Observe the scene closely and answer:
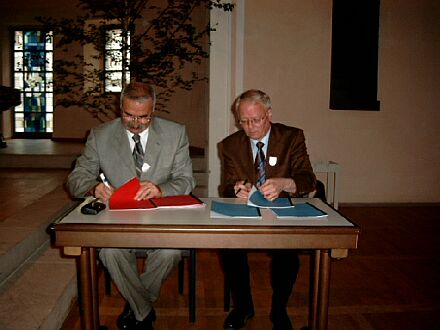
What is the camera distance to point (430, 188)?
19.0 ft

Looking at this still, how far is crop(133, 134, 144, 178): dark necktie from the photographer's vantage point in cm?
253

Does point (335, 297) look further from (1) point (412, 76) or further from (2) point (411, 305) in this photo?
(1) point (412, 76)

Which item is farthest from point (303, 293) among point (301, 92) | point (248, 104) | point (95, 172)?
point (301, 92)

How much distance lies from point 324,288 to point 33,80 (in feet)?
31.6

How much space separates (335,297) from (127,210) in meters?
1.63

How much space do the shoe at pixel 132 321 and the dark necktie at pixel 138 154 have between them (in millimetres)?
716

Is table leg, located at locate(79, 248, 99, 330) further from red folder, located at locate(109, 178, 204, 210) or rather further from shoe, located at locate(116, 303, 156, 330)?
shoe, located at locate(116, 303, 156, 330)

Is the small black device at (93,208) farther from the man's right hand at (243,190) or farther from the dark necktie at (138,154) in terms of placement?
the man's right hand at (243,190)

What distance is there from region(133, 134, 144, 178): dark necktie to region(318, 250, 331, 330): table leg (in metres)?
1.02

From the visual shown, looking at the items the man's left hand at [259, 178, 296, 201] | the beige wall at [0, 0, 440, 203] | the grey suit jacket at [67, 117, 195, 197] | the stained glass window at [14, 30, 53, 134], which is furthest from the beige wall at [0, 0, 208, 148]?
the man's left hand at [259, 178, 296, 201]

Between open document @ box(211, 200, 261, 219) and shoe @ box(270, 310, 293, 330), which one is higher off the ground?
open document @ box(211, 200, 261, 219)

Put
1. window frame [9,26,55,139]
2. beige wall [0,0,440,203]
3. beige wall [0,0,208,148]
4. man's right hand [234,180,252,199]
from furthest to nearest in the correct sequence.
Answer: window frame [9,26,55,139] < beige wall [0,0,208,148] < beige wall [0,0,440,203] < man's right hand [234,180,252,199]

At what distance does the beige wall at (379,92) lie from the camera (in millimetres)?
5312

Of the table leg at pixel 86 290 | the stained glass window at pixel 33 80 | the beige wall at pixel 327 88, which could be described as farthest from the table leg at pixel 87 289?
the stained glass window at pixel 33 80
